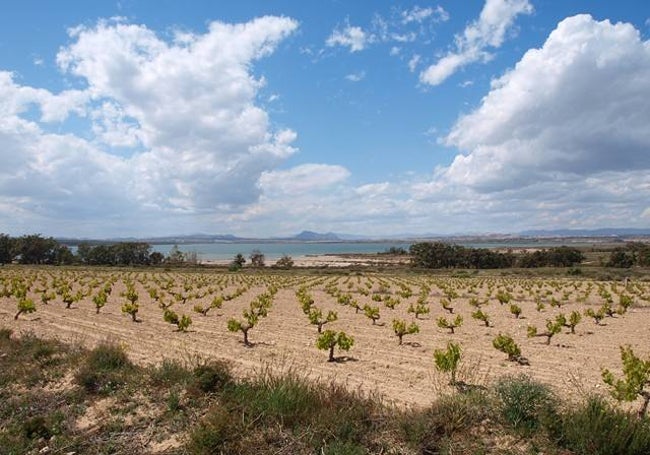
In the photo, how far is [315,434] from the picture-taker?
19.6 feet

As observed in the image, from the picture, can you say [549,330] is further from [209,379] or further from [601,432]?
[209,379]

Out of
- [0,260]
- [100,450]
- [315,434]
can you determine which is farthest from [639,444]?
[0,260]

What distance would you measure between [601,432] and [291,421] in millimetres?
3855

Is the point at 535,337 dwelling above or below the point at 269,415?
below

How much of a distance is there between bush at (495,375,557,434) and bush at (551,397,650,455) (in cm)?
23

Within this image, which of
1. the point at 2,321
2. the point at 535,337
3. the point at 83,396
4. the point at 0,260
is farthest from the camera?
the point at 0,260

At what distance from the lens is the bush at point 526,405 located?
5.87 meters

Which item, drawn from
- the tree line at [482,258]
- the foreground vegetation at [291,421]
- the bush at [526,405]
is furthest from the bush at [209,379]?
the tree line at [482,258]

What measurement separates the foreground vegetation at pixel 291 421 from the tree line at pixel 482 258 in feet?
273

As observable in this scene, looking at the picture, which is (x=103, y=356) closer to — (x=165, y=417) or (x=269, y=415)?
(x=165, y=417)

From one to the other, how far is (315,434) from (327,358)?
6.38 metres

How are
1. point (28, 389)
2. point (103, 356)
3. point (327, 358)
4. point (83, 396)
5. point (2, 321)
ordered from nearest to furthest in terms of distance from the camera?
point (83, 396), point (28, 389), point (103, 356), point (327, 358), point (2, 321)

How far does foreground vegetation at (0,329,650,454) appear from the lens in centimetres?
561

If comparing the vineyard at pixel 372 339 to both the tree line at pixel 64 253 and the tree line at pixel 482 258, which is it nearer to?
the tree line at pixel 482 258
